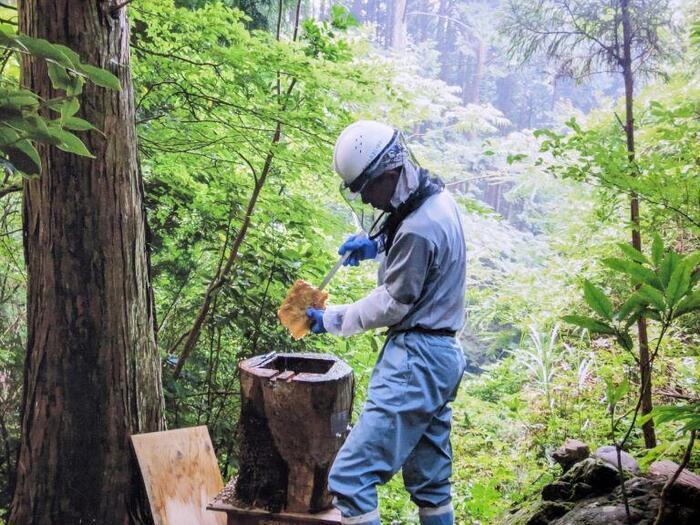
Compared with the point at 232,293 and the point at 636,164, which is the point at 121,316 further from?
the point at 636,164

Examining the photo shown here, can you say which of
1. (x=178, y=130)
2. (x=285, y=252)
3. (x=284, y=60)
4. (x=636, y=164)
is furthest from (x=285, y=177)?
(x=636, y=164)

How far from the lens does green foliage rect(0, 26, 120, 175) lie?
1032 mm

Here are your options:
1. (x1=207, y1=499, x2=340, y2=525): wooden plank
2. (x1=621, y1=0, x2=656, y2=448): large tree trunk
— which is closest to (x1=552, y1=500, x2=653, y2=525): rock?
(x1=621, y1=0, x2=656, y2=448): large tree trunk

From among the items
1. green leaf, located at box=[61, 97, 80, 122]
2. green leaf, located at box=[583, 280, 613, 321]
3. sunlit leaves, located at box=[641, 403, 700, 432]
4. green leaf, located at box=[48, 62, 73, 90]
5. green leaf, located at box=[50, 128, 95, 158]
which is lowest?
sunlit leaves, located at box=[641, 403, 700, 432]

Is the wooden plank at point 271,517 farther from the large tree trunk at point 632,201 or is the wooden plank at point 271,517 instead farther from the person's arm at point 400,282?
the large tree trunk at point 632,201

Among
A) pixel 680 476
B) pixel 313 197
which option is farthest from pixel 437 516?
pixel 313 197

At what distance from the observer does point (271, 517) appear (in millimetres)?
2518

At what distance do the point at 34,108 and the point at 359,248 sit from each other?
202 centimetres

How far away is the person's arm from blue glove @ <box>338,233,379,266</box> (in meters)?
0.47

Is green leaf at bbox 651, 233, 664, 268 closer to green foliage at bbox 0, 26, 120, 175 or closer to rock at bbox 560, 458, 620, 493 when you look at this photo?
green foliage at bbox 0, 26, 120, 175

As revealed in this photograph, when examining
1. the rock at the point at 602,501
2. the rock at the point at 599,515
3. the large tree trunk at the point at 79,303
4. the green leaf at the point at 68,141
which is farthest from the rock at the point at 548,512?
the green leaf at the point at 68,141

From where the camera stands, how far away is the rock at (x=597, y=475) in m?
2.38

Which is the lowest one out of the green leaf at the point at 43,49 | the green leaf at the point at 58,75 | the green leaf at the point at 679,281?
the green leaf at the point at 679,281

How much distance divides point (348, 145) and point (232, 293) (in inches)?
76.9
